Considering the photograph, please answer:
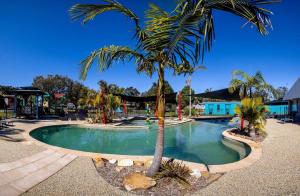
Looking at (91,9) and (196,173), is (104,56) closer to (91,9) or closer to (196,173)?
(91,9)

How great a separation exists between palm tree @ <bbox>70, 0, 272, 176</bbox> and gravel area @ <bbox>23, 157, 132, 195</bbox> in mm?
1068

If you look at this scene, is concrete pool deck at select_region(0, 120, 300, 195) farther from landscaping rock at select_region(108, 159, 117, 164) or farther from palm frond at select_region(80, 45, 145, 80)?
palm frond at select_region(80, 45, 145, 80)

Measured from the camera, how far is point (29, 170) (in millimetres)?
5051

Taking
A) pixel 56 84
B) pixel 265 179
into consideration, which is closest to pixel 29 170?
pixel 265 179

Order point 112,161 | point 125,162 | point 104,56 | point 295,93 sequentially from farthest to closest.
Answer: point 295,93, point 112,161, point 125,162, point 104,56

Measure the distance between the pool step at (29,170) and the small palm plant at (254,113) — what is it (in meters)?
8.46

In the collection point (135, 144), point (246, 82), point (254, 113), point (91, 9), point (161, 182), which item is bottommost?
point (135, 144)

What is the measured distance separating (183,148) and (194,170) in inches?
207

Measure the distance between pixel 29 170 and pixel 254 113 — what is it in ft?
32.2

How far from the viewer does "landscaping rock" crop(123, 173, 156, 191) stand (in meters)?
4.34

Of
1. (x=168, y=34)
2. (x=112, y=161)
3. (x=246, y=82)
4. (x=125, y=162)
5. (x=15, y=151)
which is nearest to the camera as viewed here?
(x=168, y=34)

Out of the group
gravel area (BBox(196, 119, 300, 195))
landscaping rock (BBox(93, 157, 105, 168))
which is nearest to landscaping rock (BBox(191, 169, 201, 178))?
gravel area (BBox(196, 119, 300, 195))

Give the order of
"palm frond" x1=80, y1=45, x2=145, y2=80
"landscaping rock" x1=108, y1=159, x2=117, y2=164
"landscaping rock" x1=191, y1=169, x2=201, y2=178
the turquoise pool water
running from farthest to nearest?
the turquoise pool water
"landscaping rock" x1=108, y1=159, x2=117, y2=164
"landscaping rock" x1=191, y1=169, x2=201, y2=178
"palm frond" x1=80, y1=45, x2=145, y2=80

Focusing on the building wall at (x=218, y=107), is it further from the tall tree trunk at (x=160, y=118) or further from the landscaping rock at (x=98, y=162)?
the tall tree trunk at (x=160, y=118)
